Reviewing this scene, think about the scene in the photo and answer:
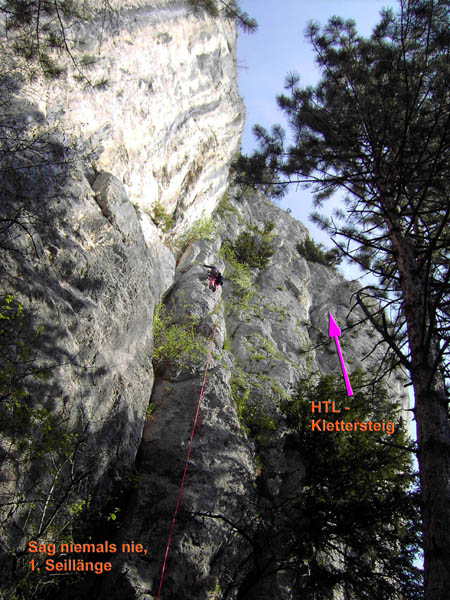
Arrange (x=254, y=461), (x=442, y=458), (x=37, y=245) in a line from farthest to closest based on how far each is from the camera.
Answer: (x=254, y=461), (x=37, y=245), (x=442, y=458)

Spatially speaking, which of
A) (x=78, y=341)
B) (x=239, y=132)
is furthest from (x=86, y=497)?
(x=239, y=132)

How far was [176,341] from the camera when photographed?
8.74 m

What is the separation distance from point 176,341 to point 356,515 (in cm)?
463

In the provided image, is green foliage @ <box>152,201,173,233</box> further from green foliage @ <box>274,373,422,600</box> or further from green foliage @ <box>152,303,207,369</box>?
green foliage @ <box>274,373,422,600</box>

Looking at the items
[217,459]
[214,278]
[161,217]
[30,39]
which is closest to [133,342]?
[217,459]

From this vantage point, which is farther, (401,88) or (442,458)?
(401,88)

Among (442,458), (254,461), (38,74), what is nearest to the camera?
(442,458)

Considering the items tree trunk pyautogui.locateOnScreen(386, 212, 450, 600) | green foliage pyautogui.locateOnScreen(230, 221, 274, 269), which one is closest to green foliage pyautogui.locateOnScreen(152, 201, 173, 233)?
green foliage pyautogui.locateOnScreen(230, 221, 274, 269)

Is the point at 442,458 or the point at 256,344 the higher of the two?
the point at 256,344

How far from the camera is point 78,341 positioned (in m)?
5.88

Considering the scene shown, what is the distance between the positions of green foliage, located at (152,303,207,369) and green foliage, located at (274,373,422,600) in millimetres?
2739

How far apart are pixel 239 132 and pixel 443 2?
945cm

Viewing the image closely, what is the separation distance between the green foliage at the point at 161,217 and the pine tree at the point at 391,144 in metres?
3.68

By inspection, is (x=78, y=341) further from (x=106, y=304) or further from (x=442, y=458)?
(x=442, y=458)
